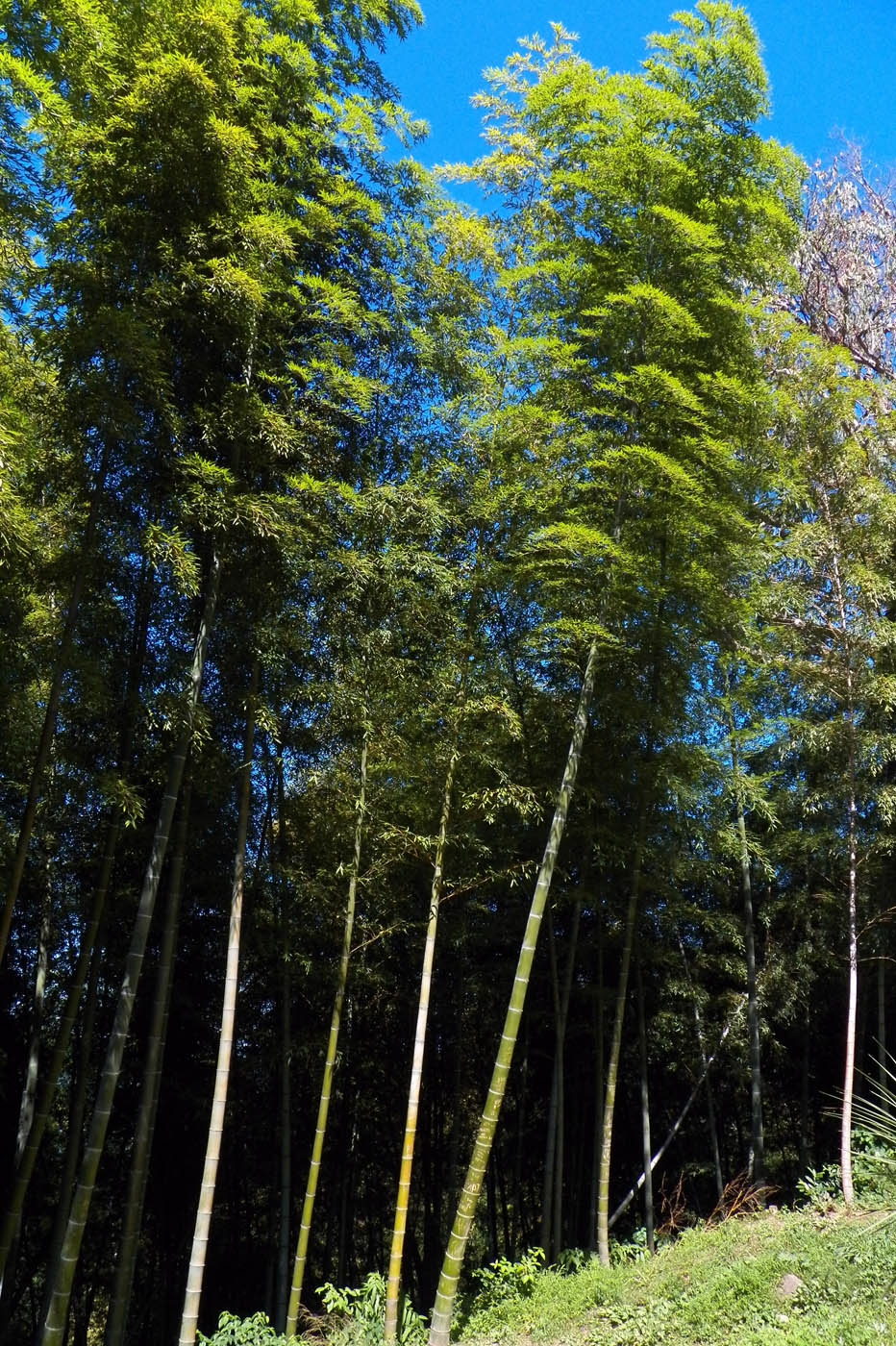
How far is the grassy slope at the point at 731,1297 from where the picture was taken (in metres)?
4.13

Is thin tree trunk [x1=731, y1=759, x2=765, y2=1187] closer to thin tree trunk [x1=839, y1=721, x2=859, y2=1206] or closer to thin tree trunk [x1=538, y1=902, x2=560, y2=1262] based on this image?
thin tree trunk [x1=839, y1=721, x2=859, y2=1206]

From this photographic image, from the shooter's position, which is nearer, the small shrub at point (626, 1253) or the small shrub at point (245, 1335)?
the small shrub at point (245, 1335)

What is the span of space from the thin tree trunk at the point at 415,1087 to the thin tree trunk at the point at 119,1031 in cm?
148

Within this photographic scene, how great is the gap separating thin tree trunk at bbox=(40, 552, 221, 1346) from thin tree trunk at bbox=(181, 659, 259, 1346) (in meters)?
0.45

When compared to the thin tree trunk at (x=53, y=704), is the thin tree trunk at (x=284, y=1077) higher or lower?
lower

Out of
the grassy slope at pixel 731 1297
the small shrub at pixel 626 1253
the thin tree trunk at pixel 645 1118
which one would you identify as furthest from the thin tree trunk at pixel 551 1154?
the grassy slope at pixel 731 1297

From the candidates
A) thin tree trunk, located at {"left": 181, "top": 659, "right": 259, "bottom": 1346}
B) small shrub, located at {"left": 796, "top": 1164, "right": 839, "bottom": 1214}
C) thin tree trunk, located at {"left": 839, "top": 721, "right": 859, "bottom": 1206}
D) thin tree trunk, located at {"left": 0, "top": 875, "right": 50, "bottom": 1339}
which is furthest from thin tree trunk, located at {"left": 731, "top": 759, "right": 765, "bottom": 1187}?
thin tree trunk, located at {"left": 0, "top": 875, "right": 50, "bottom": 1339}

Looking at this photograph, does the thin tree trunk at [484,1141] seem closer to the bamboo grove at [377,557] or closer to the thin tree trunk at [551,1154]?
the bamboo grove at [377,557]

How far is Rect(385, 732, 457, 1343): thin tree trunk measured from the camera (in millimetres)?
4625

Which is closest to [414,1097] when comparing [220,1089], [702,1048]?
[220,1089]

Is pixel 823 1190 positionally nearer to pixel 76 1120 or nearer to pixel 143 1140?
pixel 143 1140

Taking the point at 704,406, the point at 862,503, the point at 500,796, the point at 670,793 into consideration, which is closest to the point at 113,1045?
the point at 500,796

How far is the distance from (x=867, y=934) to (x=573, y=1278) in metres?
4.21

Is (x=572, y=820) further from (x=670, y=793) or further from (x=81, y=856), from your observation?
(x=81, y=856)
